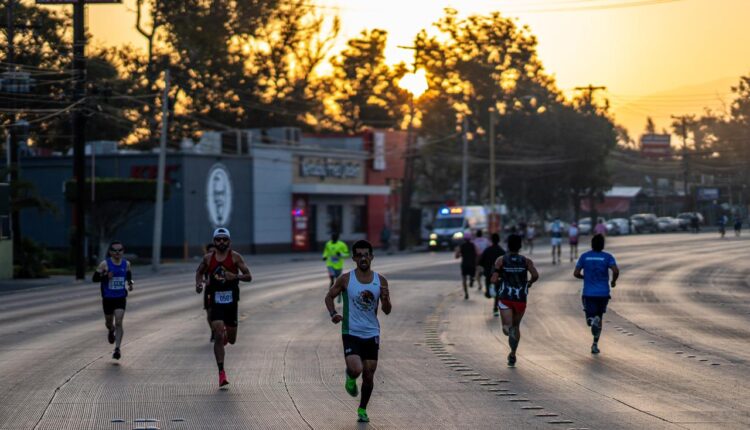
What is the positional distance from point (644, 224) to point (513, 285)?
319 feet

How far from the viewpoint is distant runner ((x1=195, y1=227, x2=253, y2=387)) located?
14.8 meters

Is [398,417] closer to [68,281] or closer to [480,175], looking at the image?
[68,281]

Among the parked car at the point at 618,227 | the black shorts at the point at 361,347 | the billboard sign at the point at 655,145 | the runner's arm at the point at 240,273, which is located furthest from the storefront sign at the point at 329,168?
the billboard sign at the point at 655,145

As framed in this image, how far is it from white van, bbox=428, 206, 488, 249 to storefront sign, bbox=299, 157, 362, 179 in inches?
319

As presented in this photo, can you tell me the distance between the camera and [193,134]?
87.1 metres

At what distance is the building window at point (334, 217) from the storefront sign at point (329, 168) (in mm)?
2031

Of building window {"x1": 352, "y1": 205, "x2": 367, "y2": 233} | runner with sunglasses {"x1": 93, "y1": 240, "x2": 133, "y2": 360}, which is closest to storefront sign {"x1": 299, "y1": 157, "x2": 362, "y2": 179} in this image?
building window {"x1": 352, "y1": 205, "x2": 367, "y2": 233}

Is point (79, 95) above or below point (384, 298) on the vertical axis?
above

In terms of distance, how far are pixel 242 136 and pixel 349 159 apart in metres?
9.84

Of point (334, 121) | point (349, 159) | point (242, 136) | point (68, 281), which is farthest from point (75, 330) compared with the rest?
point (334, 121)

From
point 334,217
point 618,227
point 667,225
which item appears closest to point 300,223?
point 334,217

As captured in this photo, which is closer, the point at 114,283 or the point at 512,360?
the point at 512,360

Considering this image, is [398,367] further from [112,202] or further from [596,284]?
[112,202]

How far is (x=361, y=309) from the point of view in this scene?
12.1 m
